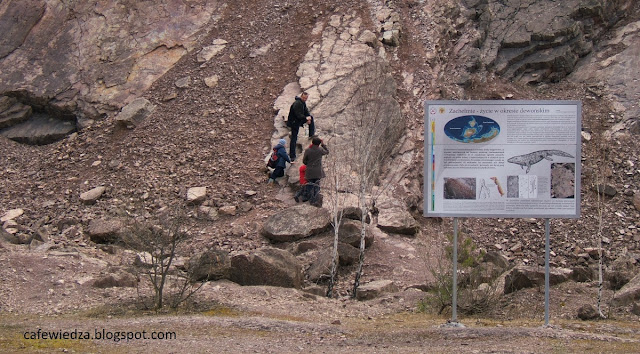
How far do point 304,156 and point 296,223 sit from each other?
1390 mm

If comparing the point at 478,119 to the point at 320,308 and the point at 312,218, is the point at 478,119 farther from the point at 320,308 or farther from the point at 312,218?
the point at 312,218

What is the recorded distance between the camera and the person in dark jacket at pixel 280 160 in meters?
16.8

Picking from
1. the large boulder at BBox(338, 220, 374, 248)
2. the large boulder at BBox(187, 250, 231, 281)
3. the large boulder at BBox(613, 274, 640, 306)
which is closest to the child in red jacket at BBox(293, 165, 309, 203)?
the large boulder at BBox(338, 220, 374, 248)

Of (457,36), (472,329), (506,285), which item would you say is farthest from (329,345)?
(457,36)

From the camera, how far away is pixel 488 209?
947cm

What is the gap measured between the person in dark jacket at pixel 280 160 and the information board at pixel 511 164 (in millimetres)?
7449

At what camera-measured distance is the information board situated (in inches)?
372

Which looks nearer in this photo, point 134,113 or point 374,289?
point 374,289

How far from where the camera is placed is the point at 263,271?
12625 millimetres

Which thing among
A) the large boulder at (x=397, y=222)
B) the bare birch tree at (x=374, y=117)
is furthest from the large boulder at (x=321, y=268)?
the large boulder at (x=397, y=222)

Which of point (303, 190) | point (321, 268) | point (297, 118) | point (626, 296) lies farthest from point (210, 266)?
point (626, 296)

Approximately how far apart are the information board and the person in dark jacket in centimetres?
745

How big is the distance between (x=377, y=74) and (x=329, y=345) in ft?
36.2

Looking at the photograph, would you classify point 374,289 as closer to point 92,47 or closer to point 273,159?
point 273,159
